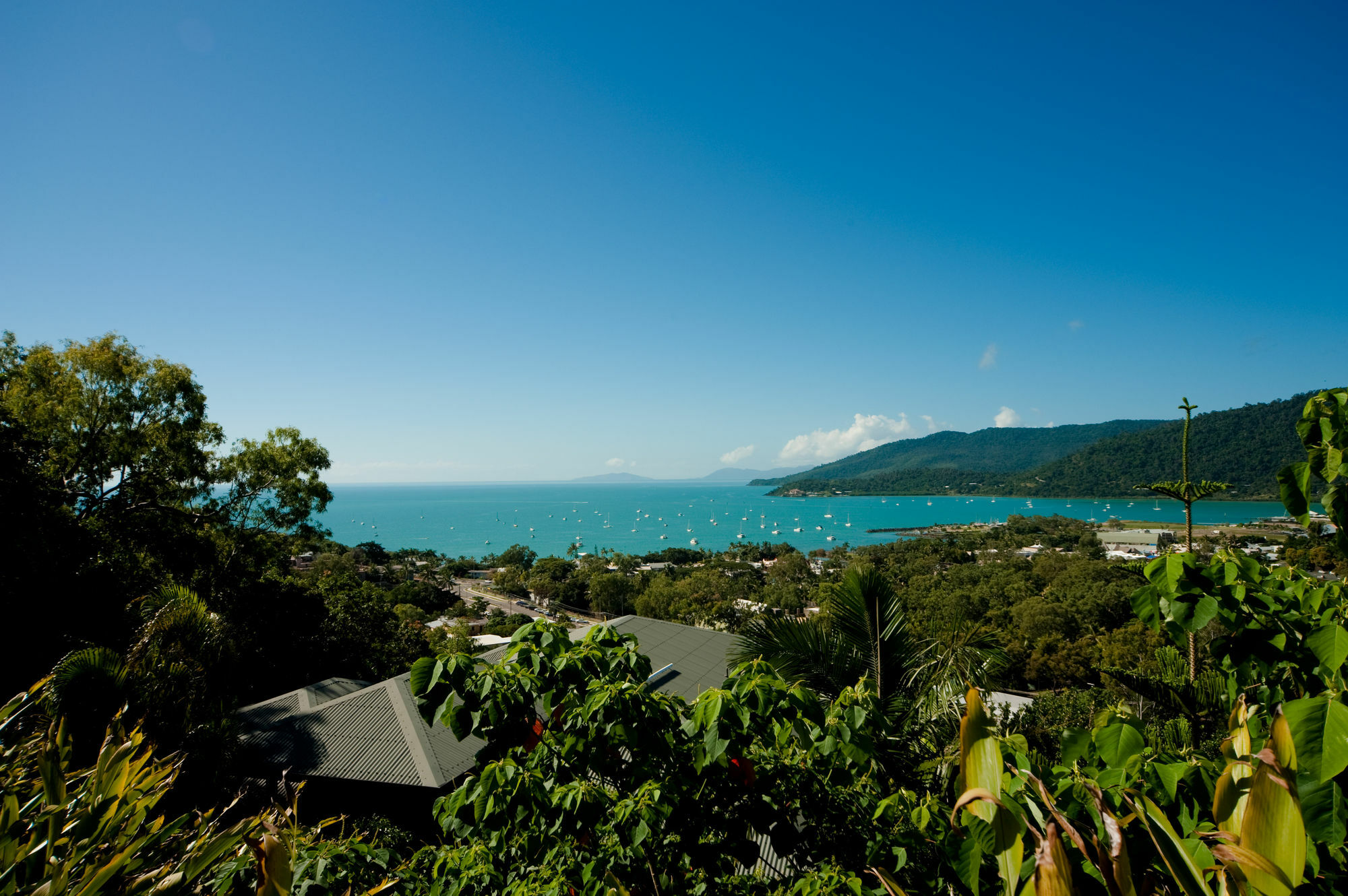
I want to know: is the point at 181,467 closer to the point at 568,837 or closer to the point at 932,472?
the point at 568,837

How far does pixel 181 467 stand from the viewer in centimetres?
810

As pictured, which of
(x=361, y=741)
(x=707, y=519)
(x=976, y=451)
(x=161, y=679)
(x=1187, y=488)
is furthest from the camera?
(x=976, y=451)

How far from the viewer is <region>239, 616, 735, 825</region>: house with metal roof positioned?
5477 millimetres

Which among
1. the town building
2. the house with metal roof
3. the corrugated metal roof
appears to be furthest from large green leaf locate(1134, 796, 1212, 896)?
the town building

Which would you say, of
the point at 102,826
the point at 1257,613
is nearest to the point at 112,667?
the point at 102,826

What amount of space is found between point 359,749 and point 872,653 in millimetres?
5615

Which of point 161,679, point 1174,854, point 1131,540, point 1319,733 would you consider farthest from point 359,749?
point 1131,540

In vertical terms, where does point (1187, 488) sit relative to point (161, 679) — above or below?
above

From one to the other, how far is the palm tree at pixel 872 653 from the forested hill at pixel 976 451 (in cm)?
12427

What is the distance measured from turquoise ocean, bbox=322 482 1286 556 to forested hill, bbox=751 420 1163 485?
2006 cm

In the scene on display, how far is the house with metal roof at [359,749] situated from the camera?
5477mm

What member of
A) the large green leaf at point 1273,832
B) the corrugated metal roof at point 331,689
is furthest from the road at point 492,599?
the large green leaf at point 1273,832

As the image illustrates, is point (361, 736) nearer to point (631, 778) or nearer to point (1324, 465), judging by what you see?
point (631, 778)

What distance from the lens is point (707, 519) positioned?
93500mm
